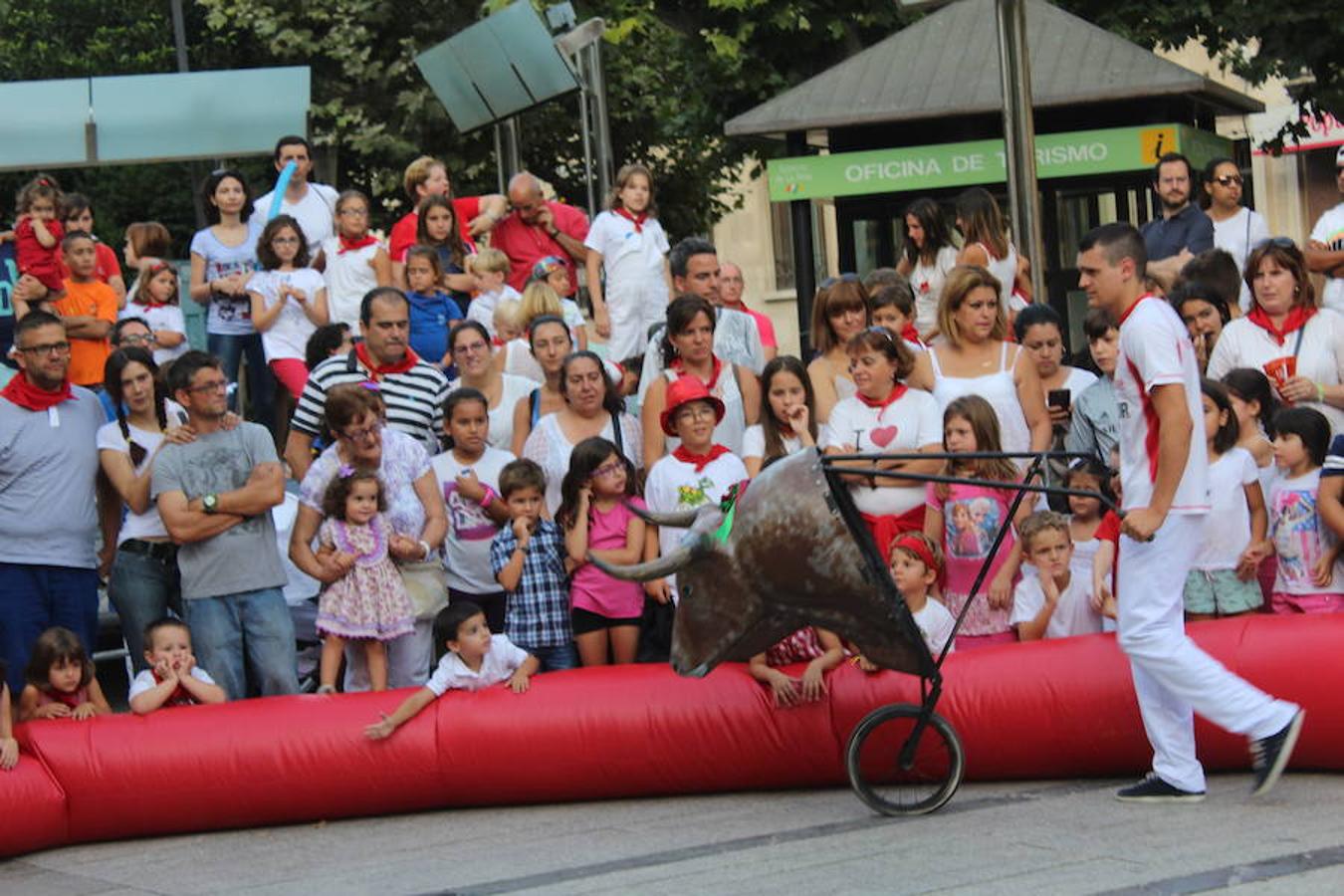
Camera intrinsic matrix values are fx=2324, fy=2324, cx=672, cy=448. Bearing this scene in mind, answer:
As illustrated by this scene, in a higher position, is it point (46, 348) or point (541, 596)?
point (46, 348)

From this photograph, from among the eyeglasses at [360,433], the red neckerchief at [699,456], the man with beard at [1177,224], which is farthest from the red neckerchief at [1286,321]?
the eyeglasses at [360,433]

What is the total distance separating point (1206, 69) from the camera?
35938 mm

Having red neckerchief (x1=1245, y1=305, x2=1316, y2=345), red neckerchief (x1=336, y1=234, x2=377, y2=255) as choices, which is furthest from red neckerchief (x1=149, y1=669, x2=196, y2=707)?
red neckerchief (x1=1245, y1=305, x2=1316, y2=345)

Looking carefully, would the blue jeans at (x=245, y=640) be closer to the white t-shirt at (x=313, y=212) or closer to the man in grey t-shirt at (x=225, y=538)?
the man in grey t-shirt at (x=225, y=538)

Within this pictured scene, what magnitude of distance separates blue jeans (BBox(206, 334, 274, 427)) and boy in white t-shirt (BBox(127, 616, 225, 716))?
4.06 metres

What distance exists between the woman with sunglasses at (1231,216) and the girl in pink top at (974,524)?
3.71 metres

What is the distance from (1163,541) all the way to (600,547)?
281 cm

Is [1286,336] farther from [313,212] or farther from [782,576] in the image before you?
[313,212]

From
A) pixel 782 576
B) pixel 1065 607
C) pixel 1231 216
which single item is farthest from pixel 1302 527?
pixel 1231 216

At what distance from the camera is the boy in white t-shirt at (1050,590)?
9.11m

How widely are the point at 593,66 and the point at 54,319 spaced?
7769 mm

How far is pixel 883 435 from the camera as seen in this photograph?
979cm

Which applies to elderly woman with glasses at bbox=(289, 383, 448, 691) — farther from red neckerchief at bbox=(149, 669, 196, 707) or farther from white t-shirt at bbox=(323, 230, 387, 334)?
white t-shirt at bbox=(323, 230, 387, 334)

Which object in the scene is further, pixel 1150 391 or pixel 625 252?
pixel 625 252
